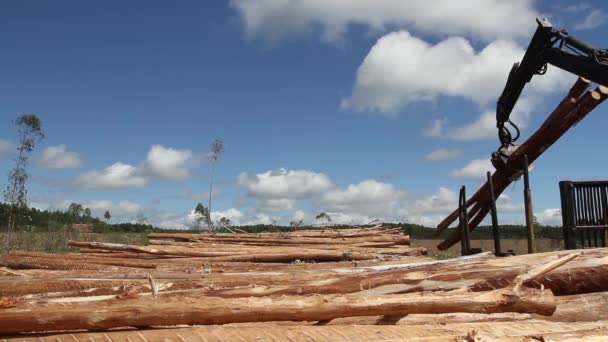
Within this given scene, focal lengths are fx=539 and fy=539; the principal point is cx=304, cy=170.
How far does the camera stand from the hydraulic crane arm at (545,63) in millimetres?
8531

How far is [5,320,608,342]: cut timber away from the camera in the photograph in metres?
2.78

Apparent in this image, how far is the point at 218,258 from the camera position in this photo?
789 centimetres

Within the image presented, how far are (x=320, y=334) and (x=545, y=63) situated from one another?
814 centimetres

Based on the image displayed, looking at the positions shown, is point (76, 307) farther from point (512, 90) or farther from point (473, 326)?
point (512, 90)

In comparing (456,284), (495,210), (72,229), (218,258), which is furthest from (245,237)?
(72,229)

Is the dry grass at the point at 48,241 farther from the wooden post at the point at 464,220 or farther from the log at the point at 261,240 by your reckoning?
the wooden post at the point at 464,220

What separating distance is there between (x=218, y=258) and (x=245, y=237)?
9.63 feet

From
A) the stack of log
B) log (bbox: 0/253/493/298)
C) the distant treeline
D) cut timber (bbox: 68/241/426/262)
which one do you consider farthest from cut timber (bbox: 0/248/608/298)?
the distant treeline

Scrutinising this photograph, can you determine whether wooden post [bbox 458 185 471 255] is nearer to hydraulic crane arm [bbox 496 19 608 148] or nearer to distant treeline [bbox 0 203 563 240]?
hydraulic crane arm [bbox 496 19 608 148]

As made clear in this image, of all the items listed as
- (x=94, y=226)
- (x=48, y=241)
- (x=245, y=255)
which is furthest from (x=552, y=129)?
(x=94, y=226)

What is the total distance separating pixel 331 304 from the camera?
2.98 metres

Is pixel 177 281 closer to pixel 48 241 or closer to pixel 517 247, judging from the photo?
pixel 48 241

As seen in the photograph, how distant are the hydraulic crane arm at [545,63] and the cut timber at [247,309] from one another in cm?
663

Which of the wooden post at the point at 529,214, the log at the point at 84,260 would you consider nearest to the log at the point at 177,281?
the log at the point at 84,260
